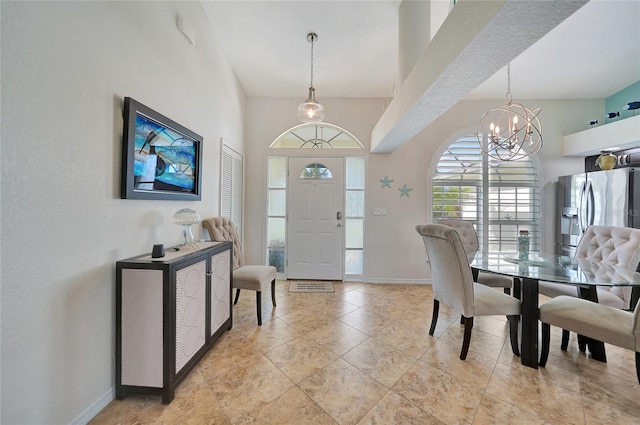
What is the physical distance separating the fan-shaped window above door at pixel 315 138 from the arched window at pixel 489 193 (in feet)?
5.20

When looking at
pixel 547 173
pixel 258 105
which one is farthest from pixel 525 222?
pixel 258 105

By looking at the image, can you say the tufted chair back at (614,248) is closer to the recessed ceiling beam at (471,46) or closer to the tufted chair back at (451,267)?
the tufted chair back at (451,267)

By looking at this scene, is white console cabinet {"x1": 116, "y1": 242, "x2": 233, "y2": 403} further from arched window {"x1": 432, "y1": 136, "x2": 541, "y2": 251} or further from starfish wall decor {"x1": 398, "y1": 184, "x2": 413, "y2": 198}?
arched window {"x1": 432, "y1": 136, "x2": 541, "y2": 251}

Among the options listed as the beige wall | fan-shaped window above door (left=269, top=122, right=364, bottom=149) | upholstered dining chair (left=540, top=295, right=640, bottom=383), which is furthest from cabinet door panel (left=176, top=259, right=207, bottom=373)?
fan-shaped window above door (left=269, top=122, right=364, bottom=149)

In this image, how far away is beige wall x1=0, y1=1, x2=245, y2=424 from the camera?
1.01 metres

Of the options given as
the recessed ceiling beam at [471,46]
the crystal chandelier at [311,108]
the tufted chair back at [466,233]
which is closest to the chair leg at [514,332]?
the tufted chair back at [466,233]

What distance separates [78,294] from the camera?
128 centimetres

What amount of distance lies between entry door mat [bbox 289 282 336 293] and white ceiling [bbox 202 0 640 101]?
303 centimetres

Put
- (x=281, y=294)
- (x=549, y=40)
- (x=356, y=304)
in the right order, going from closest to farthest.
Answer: (x=549, y=40) → (x=356, y=304) → (x=281, y=294)

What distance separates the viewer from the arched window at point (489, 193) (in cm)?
384

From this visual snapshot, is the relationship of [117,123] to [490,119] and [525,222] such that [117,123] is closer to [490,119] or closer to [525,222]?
[490,119]

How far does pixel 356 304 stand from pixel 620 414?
2.09 metres

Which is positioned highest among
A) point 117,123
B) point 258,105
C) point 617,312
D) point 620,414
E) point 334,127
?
point 258,105

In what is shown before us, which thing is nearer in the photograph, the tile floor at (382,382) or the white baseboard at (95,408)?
the white baseboard at (95,408)
